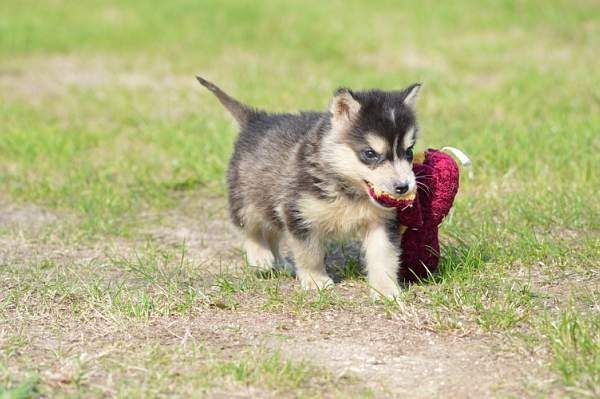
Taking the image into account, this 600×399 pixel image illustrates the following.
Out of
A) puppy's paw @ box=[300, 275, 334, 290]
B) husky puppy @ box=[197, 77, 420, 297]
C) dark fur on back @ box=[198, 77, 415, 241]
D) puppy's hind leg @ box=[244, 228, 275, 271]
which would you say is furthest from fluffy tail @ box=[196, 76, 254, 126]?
puppy's paw @ box=[300, 275, 334, 290]

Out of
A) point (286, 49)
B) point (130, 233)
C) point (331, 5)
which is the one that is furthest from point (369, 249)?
point (331, 5)

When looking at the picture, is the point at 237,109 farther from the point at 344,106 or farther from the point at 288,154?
the point at 344,106

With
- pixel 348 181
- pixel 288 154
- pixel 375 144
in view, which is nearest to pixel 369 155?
pixel 375 144

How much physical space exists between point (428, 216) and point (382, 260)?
0.45m

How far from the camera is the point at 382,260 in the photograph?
233 inches

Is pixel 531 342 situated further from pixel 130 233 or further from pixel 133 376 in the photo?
pixel 130 233

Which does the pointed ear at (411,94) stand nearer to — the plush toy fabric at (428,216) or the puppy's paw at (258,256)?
the plush toy fabric at (428,216)

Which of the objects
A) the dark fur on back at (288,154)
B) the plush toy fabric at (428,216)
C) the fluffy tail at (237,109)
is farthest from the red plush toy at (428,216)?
the fluffy tail at (237,109)

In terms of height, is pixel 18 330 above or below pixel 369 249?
below

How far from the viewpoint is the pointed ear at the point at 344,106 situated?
232 inches

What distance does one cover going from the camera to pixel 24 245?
7289 mm

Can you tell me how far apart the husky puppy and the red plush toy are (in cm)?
17

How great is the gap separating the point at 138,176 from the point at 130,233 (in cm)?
154

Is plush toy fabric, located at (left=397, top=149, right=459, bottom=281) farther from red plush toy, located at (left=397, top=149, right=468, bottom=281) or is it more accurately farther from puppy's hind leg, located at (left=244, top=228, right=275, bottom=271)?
puppy's hind leg, located at (left=244, top=228, right=275, bottom=271)
